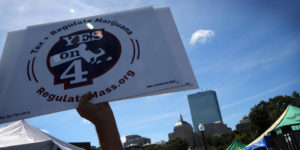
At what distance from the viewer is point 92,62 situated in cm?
287

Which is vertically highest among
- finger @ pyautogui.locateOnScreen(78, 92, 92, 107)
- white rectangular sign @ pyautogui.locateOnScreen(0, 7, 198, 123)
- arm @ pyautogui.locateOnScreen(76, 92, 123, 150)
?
white rectangular sign @ pyautogui.locateOnScreen(0, 7, 198, 123)

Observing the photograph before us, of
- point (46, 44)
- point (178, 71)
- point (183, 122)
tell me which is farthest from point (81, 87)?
point (183, 122)

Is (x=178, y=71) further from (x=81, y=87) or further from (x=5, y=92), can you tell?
(x=5, y=92)

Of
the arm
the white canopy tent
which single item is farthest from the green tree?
the arm

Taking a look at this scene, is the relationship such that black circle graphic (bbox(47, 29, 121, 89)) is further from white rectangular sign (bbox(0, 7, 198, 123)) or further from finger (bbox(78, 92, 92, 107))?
finger (bbox(78, 92, 92, 107))

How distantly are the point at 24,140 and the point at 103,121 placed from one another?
103 inches

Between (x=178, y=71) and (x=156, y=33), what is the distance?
737mm

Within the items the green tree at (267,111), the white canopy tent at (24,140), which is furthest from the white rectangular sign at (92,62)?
the green tree at (267,111)

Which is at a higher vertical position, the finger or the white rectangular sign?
the white rectangular sign

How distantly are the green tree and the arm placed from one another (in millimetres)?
38325

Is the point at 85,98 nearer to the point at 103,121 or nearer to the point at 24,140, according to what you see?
the point at 103,121

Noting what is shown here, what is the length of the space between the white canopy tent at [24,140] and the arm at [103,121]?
186 cm

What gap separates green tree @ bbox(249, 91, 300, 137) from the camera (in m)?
35.6

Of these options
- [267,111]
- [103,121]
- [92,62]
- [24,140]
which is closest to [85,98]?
[103,121]
